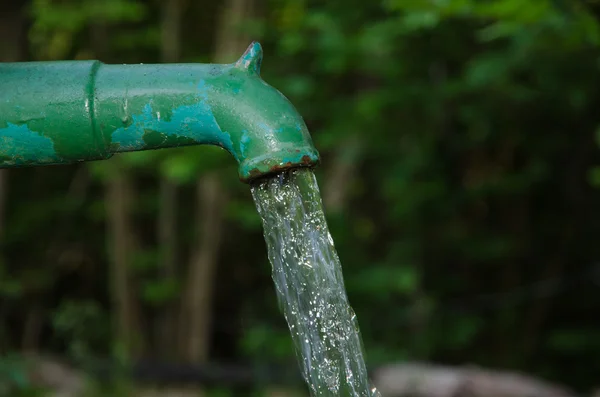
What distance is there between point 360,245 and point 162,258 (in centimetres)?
130

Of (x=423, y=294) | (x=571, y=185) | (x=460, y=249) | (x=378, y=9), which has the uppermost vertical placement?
(x=378, y=9)

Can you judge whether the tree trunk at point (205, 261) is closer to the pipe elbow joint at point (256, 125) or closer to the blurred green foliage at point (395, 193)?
the blurred green foliage at point (395, 193)

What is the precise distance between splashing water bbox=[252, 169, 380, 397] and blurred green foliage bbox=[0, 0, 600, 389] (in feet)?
5.57

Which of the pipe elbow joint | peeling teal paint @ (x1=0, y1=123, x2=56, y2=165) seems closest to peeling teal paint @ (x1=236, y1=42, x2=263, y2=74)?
the pipe elbow joint

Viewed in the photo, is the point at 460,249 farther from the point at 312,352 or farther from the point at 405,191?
the point at 312,352

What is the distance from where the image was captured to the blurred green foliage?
3.96m

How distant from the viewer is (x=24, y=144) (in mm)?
1228

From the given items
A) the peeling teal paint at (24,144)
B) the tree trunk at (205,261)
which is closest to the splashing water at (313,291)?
the peeling teal paint at (24,144)

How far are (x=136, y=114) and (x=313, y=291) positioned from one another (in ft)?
1.39

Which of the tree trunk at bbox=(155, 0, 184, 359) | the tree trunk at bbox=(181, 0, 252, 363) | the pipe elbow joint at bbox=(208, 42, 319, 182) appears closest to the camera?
the pipe elbow joint at bbox=(208, 42, 319, 182)

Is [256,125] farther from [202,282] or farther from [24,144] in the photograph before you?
[202,282]

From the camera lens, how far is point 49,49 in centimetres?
567

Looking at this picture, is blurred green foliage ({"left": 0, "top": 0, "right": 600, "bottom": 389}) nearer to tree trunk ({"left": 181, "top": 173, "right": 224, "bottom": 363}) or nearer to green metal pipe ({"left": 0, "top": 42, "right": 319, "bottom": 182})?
tree trunk ({"left": 181, "top": 173, "right": 224, "bottom": 363})

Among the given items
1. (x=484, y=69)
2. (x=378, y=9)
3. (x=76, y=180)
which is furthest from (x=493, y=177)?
(x=76, y=180)
